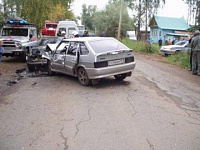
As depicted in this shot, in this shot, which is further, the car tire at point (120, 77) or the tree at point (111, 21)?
the tree at point (111, 21)

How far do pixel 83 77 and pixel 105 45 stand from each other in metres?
1.27

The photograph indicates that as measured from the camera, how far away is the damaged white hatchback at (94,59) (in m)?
8.34

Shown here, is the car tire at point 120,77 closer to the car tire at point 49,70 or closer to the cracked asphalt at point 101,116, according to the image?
the cracked asphalt at point 101,116

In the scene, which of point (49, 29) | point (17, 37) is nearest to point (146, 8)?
point (49, 29)

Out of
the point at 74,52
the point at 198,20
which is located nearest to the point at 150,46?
the point at 198,20

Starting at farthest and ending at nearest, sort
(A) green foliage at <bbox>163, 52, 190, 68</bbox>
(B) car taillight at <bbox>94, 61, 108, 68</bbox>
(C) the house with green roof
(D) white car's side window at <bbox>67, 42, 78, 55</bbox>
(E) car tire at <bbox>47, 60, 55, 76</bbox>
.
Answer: (C) the house with green roof
(A) green foliage at <bbox>163, 52, 190, 68</bbox>
(E) car tire at <bbox>47, 60, 55, 76</bbox>
(D) white car's side window at <bbox>67, 42, 78, 55</bbox>
(B) car taillight at <bbox>94, 61, 108, 68</bbox>

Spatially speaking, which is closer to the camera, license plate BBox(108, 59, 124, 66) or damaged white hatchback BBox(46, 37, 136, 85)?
damaged white hatchback BBox(46, 37, 136, 85)

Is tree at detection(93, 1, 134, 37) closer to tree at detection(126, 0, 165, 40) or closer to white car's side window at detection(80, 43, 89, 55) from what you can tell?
tree at detection(126, 0, 165, 40)

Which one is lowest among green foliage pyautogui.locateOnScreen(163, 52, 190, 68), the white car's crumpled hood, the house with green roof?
green foliage pyautogui.locateOnScreen(163, 52, 190, 68)

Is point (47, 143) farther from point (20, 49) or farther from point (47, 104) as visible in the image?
point (20, 49)

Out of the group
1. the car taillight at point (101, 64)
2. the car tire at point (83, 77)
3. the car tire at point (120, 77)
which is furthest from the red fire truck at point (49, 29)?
the car taillight at point (101, 64)

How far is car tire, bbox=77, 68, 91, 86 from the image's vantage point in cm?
876

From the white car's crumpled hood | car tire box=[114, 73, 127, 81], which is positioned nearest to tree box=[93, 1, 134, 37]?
the white car's crumpled hood

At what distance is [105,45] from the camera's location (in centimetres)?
898
